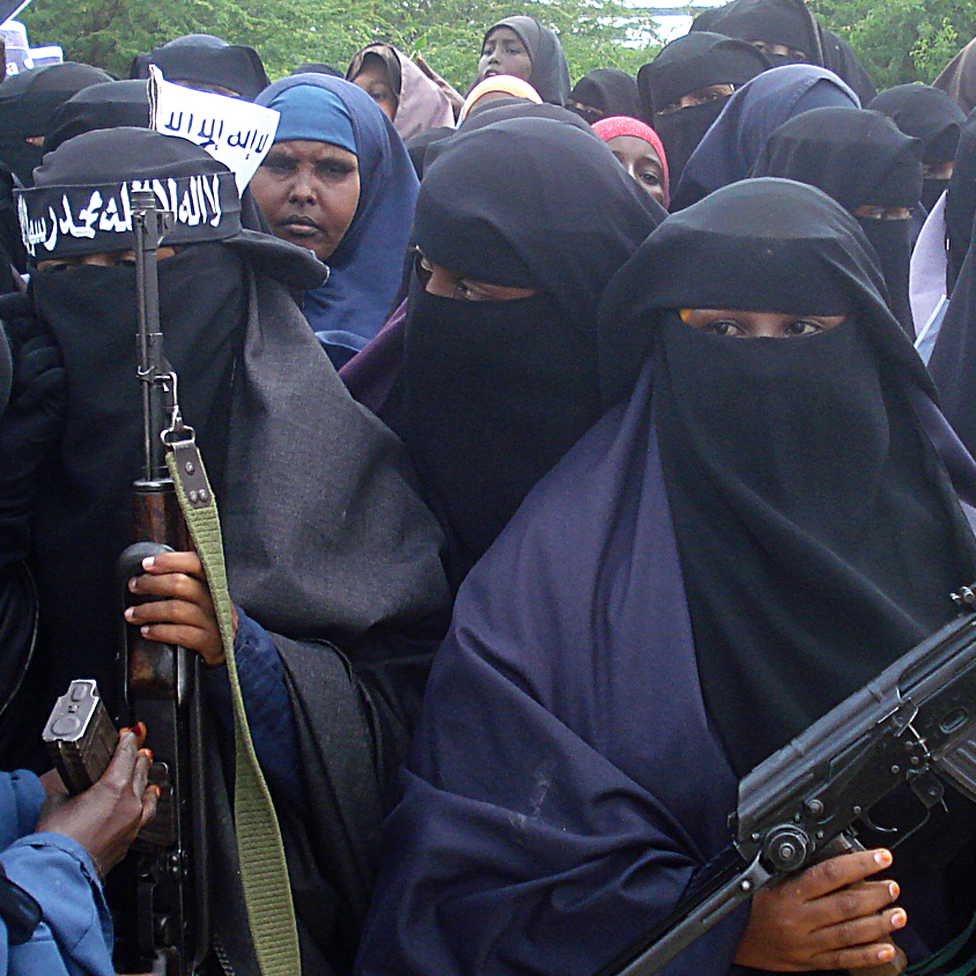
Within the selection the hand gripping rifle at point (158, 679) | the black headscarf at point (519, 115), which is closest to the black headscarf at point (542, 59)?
the black headscarf at point (519, 115)

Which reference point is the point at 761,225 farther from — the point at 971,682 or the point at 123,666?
the point at 123,666

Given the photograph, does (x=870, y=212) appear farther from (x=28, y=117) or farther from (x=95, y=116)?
(x=28, y=117)

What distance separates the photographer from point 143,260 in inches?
75.9

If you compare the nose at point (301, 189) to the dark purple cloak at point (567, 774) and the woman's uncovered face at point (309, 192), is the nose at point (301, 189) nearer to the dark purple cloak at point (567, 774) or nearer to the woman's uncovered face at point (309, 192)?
the woman's uncovered face at point (309, 192)

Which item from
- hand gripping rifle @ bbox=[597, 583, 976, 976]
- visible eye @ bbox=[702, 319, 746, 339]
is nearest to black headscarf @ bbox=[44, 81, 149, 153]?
visible eye @ bbox=[702, 319, 746, 339]

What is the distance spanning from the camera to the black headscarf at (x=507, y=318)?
2254 mm

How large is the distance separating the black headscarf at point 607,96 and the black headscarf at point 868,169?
2.57 m

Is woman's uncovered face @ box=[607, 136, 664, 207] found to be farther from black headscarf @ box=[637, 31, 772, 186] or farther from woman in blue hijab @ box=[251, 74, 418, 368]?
woman in blue hijab @ box=[251, 74, 418, 368]

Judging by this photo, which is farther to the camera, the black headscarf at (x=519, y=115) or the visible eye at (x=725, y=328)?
the black headscarf at (x=519, y=115)

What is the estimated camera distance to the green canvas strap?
1.88m

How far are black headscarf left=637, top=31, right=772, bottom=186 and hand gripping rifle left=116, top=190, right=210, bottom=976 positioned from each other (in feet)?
12.2

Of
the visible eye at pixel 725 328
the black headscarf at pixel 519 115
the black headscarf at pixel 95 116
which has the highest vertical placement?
the black headscarf at pixel 95 116

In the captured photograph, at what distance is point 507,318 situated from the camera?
7.46 feet

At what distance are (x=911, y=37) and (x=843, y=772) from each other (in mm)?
8698
